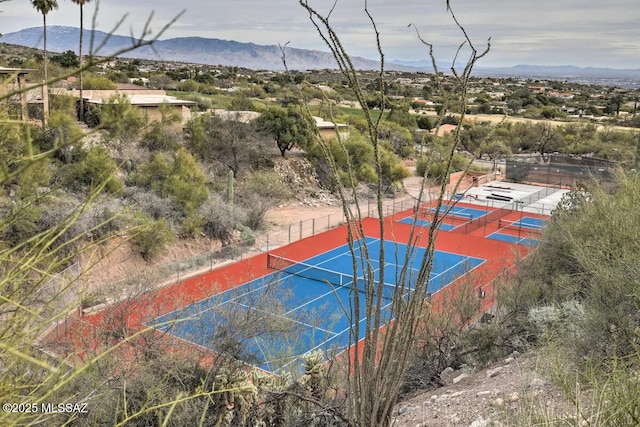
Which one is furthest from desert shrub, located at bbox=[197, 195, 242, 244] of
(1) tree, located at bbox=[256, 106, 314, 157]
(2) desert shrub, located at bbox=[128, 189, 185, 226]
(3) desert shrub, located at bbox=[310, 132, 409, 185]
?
(1) tree, located at bbox=[256, 106, 314, 157]

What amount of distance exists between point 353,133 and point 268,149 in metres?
7.35

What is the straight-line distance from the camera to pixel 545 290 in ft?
46.7

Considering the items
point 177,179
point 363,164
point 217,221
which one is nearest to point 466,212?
point 363,164

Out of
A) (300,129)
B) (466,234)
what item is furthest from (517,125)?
(466,234)

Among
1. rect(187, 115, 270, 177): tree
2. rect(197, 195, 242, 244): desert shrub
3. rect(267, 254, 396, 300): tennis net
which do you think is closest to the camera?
rect(267, 254, 396, 300): tennis net

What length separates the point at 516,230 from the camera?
31.8 meters

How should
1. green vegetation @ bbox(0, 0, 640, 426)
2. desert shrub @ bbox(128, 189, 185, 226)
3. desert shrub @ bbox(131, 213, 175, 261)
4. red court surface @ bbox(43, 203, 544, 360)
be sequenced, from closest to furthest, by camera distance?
green vegetation @ bbox(0, 0, 640, 426) → red court surface @ bbox(43, 203, 544, 360) → desert shrub @ bbox(131, 213, 175, 261) → desert shrub @ bbox(128, 189, 185, 226)

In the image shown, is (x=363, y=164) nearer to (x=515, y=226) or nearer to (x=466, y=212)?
(x=466, y=212)

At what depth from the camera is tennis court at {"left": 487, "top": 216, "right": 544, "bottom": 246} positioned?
96.5 feet

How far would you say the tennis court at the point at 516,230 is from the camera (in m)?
29.4

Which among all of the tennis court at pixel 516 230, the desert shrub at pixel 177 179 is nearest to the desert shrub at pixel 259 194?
the desert shrub at pixel 177 179

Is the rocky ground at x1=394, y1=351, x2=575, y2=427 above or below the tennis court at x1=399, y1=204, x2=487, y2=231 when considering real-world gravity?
above

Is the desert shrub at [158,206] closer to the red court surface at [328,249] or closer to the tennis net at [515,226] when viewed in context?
the red court surface at [328,249]

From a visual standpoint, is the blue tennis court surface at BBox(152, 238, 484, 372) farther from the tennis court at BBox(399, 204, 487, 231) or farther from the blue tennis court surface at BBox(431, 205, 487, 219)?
the blue tennis court surface at BBox(431, 205, 487, 219)
